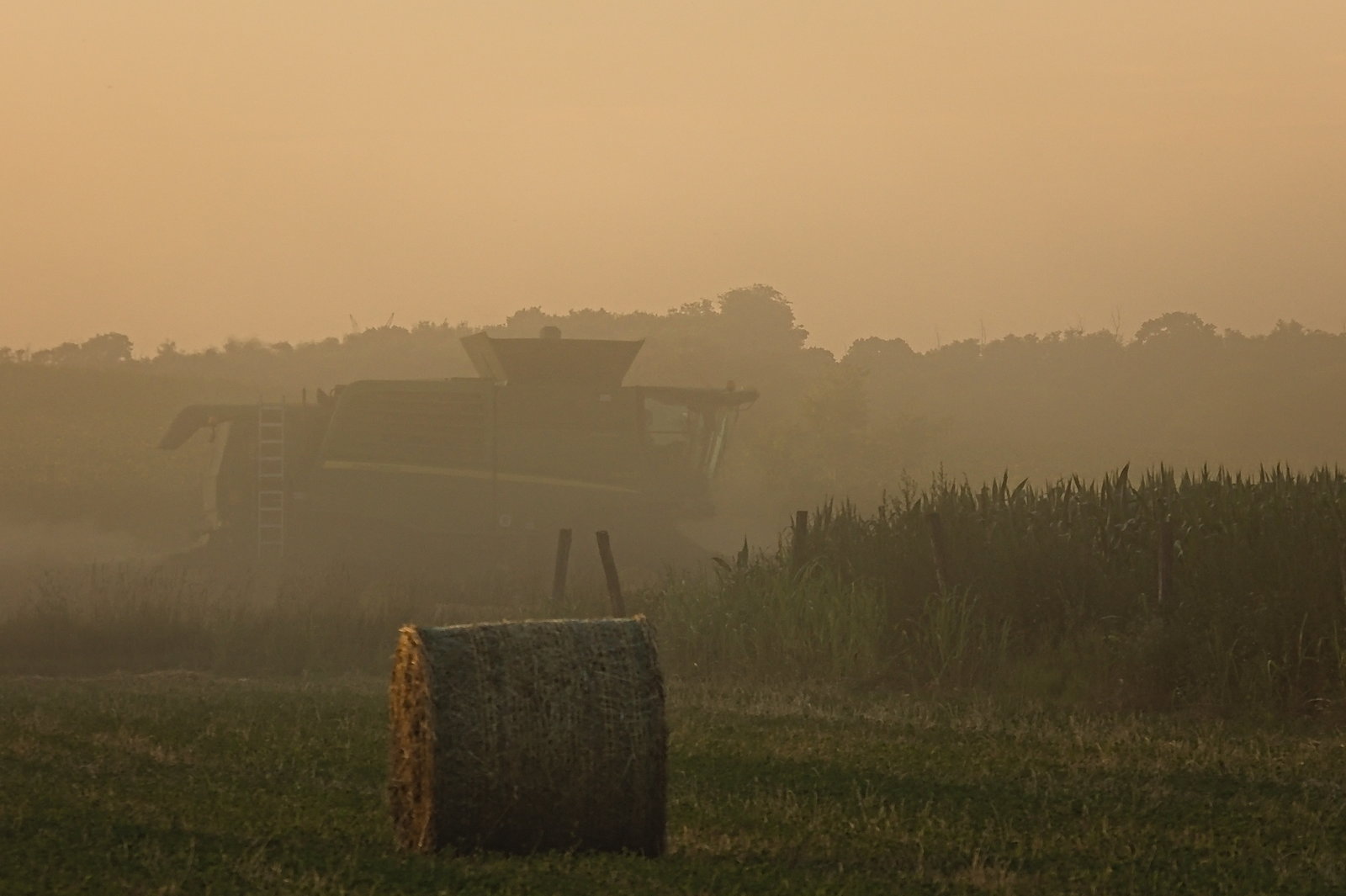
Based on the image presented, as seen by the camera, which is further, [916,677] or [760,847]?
[916,677]

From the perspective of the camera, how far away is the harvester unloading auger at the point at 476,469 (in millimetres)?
30766

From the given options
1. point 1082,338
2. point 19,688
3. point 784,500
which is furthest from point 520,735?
point 1082,338

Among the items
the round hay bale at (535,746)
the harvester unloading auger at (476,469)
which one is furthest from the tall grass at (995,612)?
the round hay bale at (535,746)

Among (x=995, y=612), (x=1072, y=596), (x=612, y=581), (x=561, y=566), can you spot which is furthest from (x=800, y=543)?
(x=1072, y=596)

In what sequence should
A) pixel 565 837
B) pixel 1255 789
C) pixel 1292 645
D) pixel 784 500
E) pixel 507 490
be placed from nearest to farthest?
pixel 565 837, pixel 1255 789, pixel 1292 645, pixel 507 490, pixel 784 500

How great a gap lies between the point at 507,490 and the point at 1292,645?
17711 millimetres

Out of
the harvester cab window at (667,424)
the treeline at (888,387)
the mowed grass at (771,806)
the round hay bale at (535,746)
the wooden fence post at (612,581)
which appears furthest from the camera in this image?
the treeline at (888,387)

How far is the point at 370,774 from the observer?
11.0 meters

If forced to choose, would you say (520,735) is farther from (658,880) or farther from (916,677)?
(916,677)

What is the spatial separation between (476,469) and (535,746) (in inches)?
899

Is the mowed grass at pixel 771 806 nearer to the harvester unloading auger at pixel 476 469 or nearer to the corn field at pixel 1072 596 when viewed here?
the corn field at pixel 1072 596

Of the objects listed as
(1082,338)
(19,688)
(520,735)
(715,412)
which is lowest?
(19,688)

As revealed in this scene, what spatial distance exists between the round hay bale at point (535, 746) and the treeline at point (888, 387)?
51652mm

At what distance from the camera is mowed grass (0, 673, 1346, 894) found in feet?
25.4
